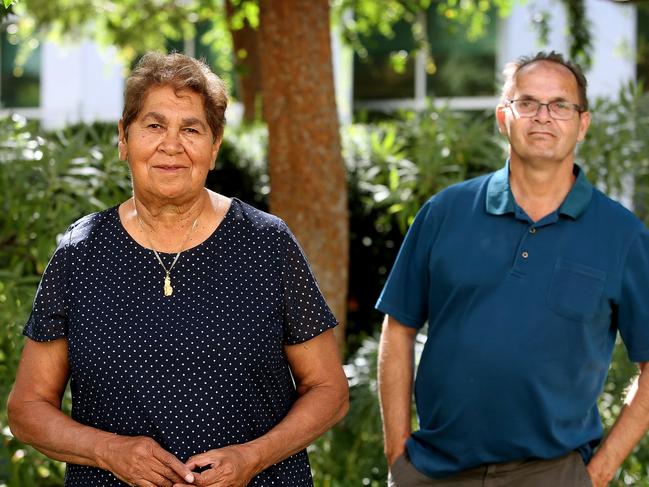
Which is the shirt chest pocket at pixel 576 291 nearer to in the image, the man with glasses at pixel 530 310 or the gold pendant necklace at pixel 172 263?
the man with glasses at pixel 530 310

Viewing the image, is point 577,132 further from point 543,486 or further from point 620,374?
point 620,374

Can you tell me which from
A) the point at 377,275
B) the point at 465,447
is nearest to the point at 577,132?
the point at 465,447

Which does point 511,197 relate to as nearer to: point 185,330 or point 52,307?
point 185,330

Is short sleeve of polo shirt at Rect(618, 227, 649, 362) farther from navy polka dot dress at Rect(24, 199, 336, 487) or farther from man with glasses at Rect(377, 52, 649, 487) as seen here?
navy polka dot dress at Rect(24, 199, 336, 487)

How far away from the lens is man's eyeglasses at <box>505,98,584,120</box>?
10.4 feet

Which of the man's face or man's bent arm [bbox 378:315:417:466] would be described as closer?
the man's face

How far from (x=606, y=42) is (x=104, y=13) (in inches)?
Answer: 253

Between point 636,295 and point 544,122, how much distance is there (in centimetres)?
57

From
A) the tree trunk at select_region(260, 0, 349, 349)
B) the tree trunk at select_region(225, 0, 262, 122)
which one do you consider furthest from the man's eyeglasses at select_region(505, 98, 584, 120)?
the tree trunk at select_region(225, 0, 262, 122)

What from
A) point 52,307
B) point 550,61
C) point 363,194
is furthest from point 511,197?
point 363,194

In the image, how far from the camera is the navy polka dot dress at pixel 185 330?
2770 mm

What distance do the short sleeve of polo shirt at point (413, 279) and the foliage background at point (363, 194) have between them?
1626mm

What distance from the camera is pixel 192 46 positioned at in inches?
A: 643

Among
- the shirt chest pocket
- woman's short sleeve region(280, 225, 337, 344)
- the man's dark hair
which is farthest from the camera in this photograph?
the man's dark hair
